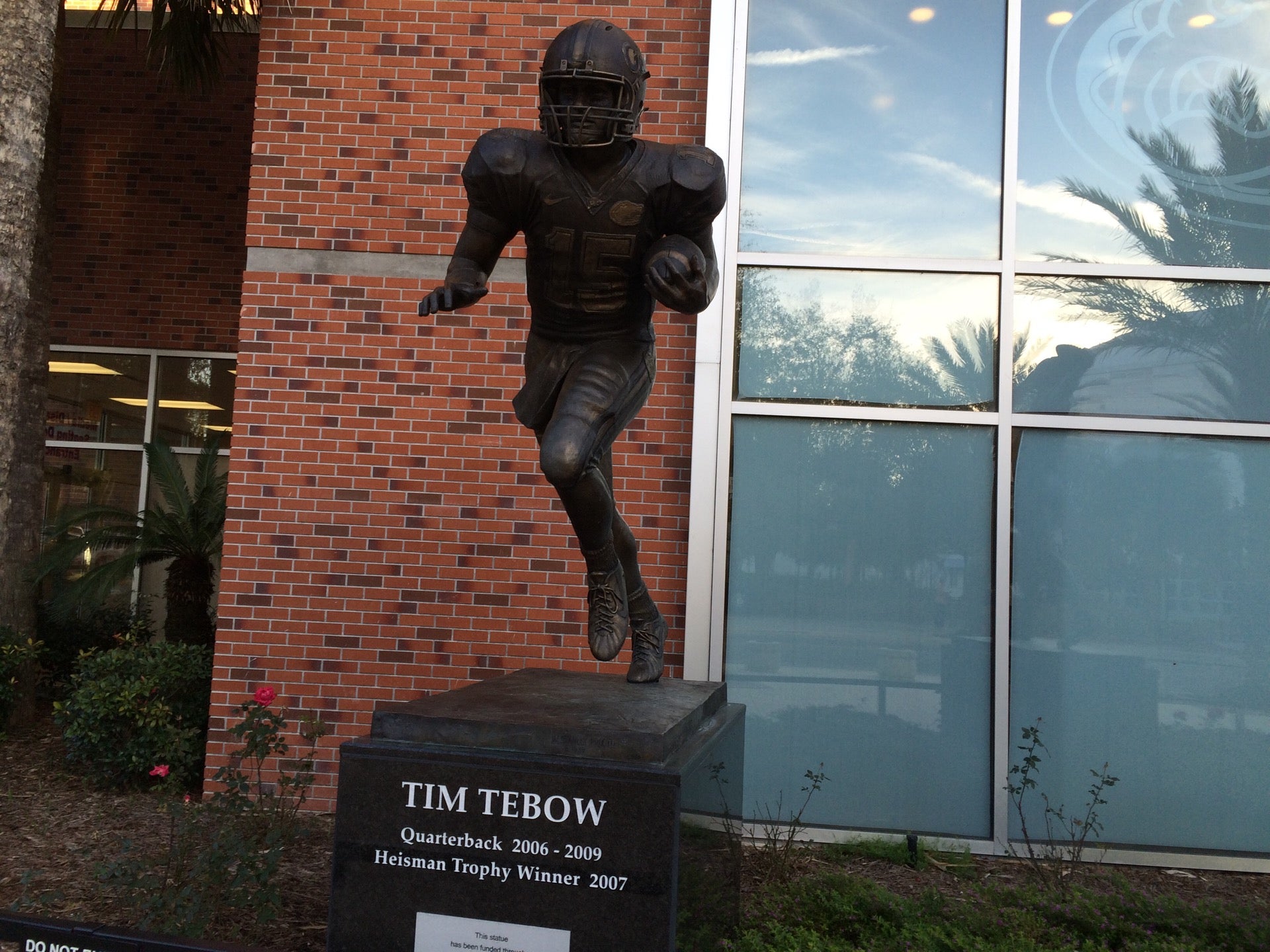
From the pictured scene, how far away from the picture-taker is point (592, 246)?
141 inches

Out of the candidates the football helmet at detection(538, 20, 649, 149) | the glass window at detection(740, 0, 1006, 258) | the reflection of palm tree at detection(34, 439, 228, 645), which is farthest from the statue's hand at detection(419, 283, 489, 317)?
the reflection of palm tree at detection(34, 439, 228, 645)

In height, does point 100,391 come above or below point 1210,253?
below

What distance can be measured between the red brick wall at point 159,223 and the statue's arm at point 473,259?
7.40 metres

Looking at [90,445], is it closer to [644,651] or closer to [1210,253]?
[644,651]

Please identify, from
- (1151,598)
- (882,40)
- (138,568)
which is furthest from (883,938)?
(138,568)

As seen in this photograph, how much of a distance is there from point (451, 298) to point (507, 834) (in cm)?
172

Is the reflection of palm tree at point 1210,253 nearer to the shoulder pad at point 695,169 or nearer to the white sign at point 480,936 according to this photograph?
the shoulder pad at point 695,169

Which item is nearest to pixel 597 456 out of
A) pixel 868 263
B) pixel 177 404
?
pixel 868 263

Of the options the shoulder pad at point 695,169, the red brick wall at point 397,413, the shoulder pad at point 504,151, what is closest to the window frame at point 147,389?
the red brick wall at point 397,413

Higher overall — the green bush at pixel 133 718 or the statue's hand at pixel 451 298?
the statue's hand at pixel 451 298

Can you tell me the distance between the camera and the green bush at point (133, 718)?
6.44 meters

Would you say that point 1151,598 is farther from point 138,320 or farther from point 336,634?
point 138,320

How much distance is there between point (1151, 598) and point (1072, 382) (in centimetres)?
133

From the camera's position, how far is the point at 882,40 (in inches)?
259
